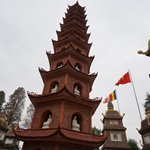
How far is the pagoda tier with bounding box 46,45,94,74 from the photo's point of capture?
14430 millimetres

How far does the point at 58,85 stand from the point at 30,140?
4892mm

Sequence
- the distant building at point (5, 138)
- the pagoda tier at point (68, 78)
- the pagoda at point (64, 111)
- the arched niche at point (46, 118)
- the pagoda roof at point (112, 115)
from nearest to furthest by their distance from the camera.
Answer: the pagoda at point (64, 111)
the arched niche at point (46, 118)
the pagoda tier at point (68, 78)
the pagoda roof at point (112, 115)
the distant building at point (5, 138)

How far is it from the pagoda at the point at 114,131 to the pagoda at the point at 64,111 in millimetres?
10834

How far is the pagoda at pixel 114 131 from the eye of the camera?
65.4 feet

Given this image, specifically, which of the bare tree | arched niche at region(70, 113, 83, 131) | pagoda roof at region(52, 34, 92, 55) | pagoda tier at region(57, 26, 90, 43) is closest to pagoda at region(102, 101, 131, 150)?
arched niche at region(70, 113, 83, 131)

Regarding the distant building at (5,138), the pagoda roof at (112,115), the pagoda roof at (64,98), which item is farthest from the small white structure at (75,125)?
the distant building at (5,138)

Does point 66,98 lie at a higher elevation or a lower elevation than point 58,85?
lower

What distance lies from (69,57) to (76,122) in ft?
20.7

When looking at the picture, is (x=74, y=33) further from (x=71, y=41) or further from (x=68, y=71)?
(x=68, y=71)

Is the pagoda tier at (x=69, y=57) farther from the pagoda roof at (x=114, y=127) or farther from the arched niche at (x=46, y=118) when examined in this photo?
the pagoda roof at (x=114, y=127)

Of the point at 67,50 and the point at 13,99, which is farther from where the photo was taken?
the point at 13,99

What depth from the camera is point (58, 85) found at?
12.6 meters

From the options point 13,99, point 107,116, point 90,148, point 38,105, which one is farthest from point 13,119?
point 90,148

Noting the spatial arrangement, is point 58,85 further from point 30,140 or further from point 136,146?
point 136,146
